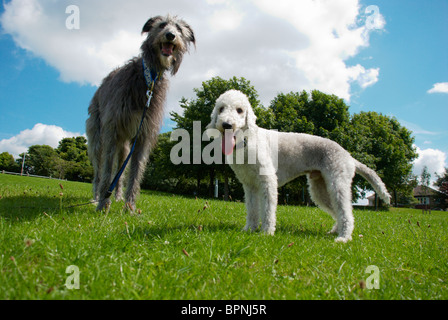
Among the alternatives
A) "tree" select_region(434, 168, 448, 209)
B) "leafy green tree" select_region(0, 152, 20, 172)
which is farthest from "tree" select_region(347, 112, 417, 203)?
"leafy green tree" select_region(0, 152, 20, 172)

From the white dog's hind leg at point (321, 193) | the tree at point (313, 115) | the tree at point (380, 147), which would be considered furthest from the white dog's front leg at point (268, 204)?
the tree at point (380, 147)

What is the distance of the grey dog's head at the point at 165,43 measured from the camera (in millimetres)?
4478

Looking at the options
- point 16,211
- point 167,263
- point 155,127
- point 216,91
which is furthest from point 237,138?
point 216,91

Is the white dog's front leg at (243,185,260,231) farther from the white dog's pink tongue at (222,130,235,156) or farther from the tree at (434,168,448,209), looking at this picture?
the tree at (434,168,448,209)

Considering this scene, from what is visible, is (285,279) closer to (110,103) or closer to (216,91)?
(110,103)

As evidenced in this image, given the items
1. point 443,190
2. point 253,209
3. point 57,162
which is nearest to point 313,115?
point 253,209

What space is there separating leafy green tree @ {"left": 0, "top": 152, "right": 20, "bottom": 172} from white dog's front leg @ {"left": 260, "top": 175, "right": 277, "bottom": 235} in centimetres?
9282

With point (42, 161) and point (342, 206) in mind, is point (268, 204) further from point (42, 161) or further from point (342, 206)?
point (42, 161)

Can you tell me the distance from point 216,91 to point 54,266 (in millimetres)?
22576

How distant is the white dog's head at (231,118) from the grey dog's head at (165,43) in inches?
50.4

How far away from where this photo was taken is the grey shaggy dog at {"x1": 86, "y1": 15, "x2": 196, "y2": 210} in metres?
4.57

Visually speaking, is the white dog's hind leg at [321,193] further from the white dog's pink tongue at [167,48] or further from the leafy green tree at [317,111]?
the leafy green tree at [317,111]

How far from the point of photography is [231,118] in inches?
154
